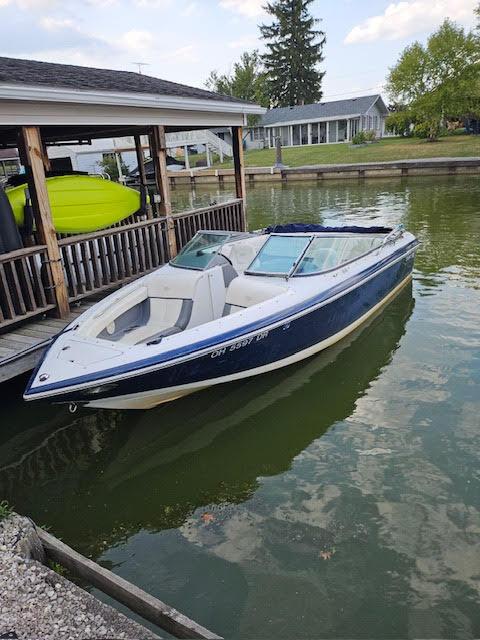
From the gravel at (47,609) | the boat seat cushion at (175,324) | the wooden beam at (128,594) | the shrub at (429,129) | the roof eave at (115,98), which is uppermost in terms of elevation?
the roof eave at (115,98)

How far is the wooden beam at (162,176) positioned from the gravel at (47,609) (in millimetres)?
5928

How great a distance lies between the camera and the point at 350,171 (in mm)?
26484

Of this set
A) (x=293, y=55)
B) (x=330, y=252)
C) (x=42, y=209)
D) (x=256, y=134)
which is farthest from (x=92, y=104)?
(x=293, y=55)

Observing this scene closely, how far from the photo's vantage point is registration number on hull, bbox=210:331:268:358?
4.88 m

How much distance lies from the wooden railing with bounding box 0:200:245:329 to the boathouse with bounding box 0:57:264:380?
0.5 inches

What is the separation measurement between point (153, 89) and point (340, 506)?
674 centimetres

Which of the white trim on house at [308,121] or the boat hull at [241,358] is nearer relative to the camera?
the boat hull at [241,358]

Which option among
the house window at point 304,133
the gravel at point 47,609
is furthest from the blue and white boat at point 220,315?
the house window at point 304,133

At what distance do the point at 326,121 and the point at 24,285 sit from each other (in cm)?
4173

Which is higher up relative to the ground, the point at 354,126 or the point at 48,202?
the point at 354,126

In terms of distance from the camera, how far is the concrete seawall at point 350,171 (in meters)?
24.2

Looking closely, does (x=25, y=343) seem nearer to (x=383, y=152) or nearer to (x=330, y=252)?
(x=330, y=252)

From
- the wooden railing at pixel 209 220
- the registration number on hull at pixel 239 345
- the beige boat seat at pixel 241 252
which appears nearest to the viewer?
the registration number on hull at pixel 239 345

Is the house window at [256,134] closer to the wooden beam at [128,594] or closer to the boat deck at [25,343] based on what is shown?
the boat deck at [25,343]
